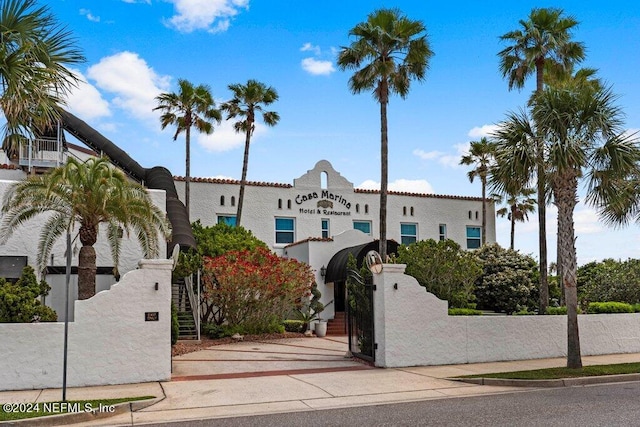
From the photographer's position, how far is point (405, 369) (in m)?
14.9

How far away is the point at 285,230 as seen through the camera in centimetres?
3177

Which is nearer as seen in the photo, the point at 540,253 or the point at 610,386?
the point at 610,386

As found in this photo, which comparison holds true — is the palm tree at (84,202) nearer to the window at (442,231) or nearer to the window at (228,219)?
the window at (228,219)

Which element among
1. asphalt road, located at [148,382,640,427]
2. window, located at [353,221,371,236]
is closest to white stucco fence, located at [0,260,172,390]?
asphalt road, located at [148,382,640,427]

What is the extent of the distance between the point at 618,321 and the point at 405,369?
27.3 ft

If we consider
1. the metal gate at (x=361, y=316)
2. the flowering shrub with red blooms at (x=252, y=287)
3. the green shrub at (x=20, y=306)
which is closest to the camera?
the green shrub at (x=20, y=306)

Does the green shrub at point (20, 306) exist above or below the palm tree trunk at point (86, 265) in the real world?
below

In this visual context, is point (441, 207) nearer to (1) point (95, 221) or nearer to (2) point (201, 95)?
(2) point (201, 95)

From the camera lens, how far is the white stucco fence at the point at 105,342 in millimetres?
12203

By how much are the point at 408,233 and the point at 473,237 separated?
4.49 m

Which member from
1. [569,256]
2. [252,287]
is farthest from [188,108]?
[569,256]

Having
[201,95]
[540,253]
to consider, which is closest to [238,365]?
[540,253]

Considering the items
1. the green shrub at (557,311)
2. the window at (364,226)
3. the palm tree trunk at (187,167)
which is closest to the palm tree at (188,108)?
the palm tree trunk at (187,167)

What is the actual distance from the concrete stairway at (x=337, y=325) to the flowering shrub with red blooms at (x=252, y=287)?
12.4ft
